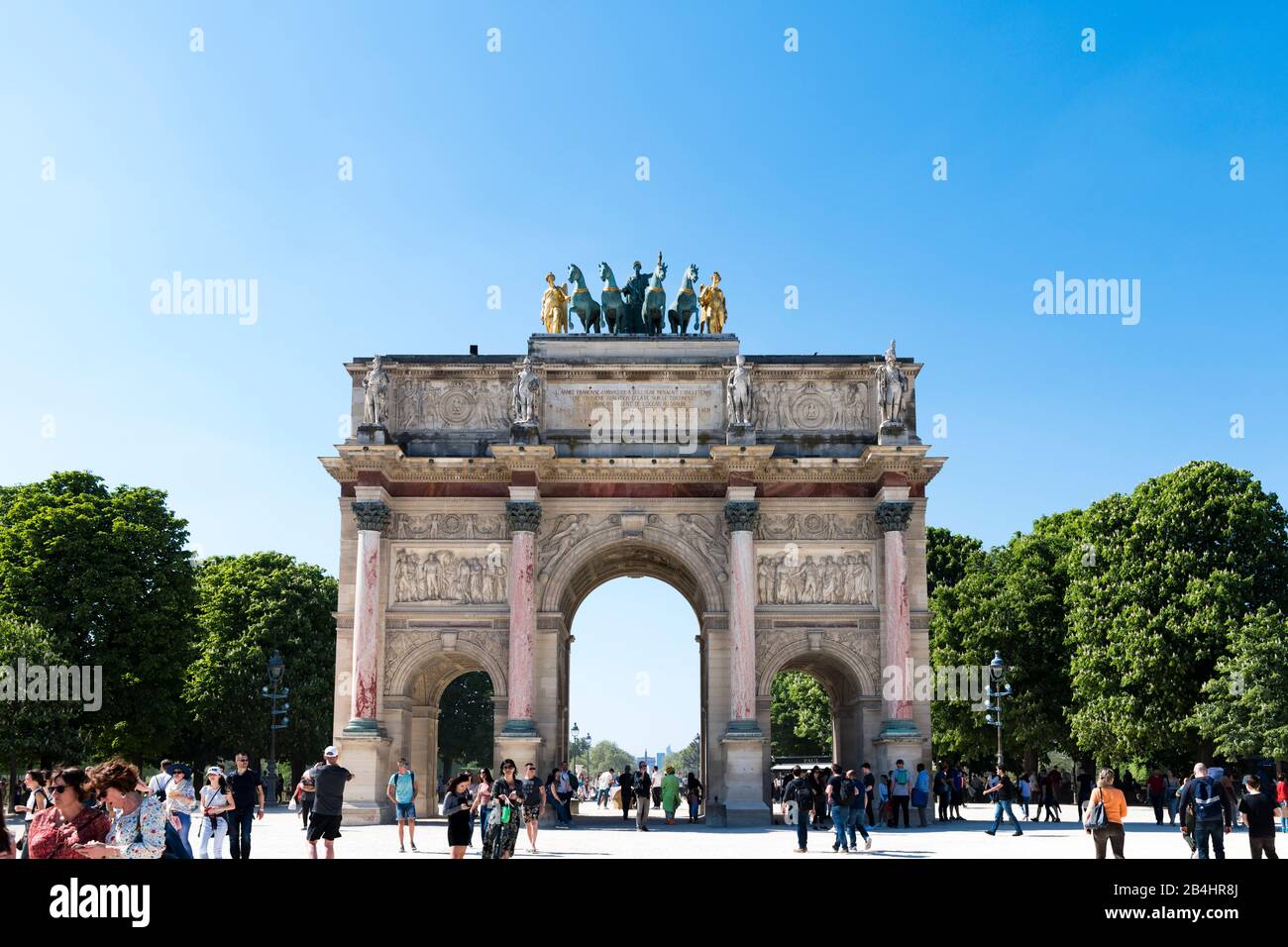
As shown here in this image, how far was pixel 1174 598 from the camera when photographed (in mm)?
46406

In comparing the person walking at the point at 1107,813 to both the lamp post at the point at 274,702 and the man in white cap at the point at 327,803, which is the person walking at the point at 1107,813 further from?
the lamp post at the point at 274,702

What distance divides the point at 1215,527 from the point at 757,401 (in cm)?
1873

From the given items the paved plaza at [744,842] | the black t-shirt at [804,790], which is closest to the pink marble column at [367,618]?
the paved plaza at [744,842]

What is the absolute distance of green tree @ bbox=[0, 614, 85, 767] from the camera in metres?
43.8

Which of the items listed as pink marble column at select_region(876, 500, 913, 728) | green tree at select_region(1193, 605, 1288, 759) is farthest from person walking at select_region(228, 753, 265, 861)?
green tree at select_region(1193, 605, 1288, 759)

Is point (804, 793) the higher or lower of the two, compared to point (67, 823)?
lower

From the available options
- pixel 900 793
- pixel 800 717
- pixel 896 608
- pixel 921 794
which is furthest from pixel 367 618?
pixel 800 717

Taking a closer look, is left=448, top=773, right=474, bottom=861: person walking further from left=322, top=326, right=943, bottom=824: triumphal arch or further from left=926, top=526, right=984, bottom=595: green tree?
left=926, top=526, right=984, bottom=595: green tree

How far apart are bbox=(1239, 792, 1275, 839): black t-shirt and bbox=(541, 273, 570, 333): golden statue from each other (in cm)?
2933

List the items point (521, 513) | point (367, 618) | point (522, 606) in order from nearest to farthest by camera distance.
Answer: point (367, 618), point (522, 606), point (521, 513)

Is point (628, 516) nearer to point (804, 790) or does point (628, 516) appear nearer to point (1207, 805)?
point (804, 790)

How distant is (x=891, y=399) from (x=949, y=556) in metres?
31.0
